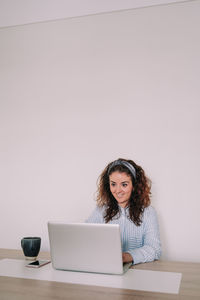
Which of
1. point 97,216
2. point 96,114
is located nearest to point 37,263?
point 97,216

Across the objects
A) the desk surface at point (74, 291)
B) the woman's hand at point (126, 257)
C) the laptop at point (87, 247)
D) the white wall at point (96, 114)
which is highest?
the white wall at point (96, 114)

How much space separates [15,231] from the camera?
10.3 feet

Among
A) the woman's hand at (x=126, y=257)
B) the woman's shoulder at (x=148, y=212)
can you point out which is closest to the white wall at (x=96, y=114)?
the woman's shoulder at (x=148, y=212)

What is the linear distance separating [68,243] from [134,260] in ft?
1.37

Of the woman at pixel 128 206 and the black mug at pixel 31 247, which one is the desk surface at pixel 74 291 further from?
the woman at pixel 128 206

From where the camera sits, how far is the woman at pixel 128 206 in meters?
2.35

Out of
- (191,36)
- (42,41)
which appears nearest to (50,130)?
(42,41)

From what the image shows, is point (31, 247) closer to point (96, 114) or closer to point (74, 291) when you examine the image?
point (74, 291)

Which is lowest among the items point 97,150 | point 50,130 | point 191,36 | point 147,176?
point 147,176

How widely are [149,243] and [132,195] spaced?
40cm

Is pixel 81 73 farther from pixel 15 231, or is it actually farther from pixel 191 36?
pixel 15 231

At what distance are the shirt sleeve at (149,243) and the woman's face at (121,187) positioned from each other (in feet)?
0.56

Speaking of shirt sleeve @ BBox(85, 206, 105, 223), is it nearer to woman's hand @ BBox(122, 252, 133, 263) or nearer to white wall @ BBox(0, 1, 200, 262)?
white wall @ BBox(0, 1, 200, 262)

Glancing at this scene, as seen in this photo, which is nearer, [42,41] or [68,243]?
[68,243]
